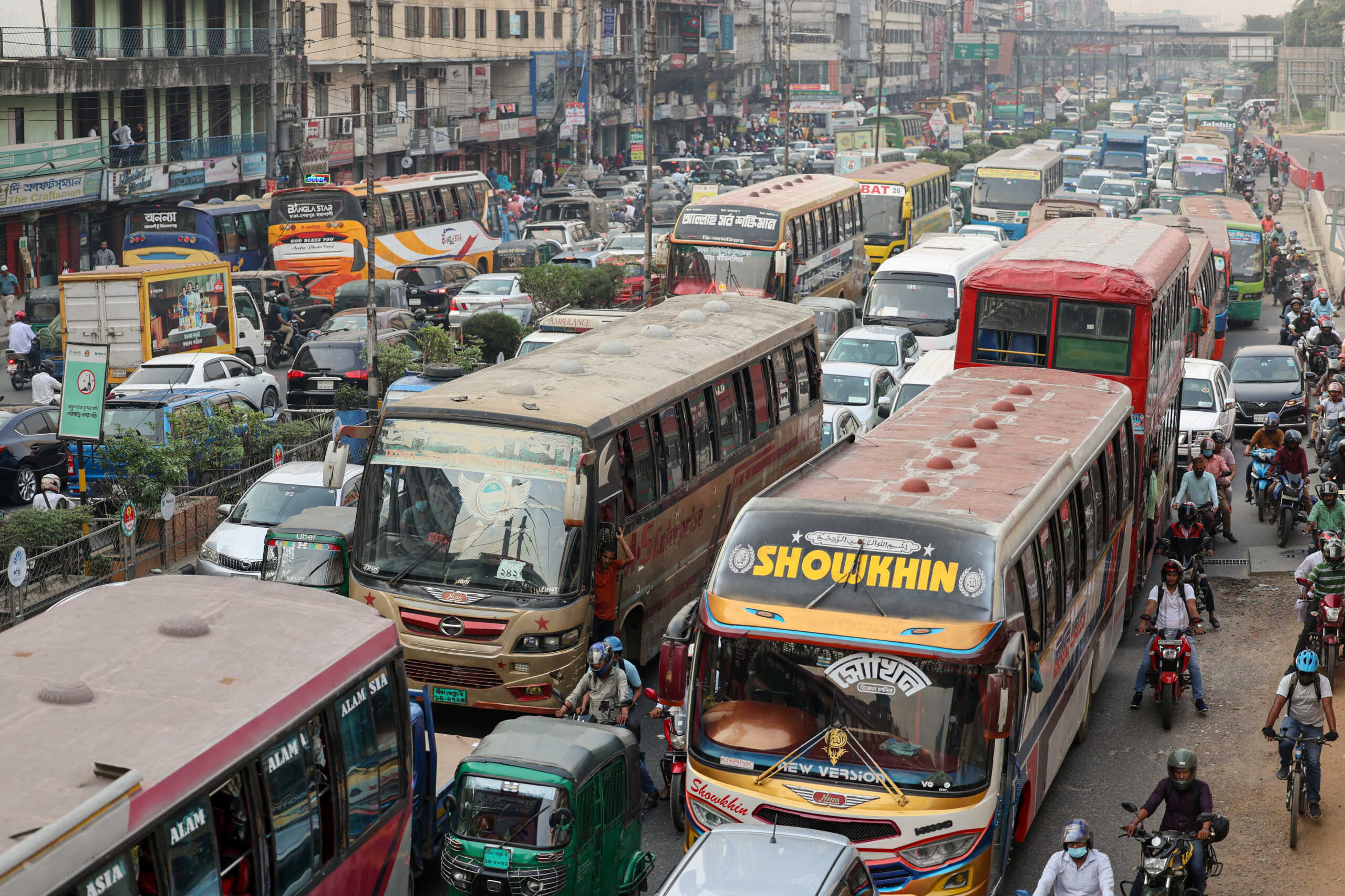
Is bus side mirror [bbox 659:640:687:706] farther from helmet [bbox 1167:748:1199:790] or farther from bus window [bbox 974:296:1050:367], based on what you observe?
bus window [bbox 974:296:1050:367]

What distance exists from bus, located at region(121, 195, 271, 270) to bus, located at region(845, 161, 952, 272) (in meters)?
14.8

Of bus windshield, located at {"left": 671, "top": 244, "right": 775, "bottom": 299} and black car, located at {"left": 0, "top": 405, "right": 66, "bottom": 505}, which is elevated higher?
bus windshield, located at {"left": 671, "top": 244, "right": 775, "bottom": 299}

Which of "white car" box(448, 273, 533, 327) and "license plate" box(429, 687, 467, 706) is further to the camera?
"white car" box(448, 273, 533, 327)

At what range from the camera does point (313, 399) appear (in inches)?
1013

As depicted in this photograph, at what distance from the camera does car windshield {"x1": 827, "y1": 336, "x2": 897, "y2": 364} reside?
25.3 metres

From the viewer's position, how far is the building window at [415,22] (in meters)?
63.7

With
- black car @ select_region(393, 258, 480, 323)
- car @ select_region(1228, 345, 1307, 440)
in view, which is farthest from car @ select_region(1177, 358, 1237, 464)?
black car @ select_region(393, 258, 480, 323)

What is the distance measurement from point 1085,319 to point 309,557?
8.40 metres

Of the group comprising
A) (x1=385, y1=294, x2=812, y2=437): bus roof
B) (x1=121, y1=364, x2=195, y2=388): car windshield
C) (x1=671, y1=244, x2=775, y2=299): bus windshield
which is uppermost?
(x1=385, y1=294, x2=812, y2=437): bus roof

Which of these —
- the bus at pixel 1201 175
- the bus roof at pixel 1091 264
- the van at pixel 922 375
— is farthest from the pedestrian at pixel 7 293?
the bus at pixel 1201 175

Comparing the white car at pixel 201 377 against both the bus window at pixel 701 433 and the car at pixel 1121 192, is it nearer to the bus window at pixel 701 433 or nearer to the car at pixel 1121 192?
the bus window at pixel 701 433

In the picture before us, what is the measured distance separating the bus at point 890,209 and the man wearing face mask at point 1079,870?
94.4ft

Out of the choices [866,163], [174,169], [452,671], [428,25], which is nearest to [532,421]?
[452,671]

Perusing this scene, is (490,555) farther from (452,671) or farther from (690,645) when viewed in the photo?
(690,645)
